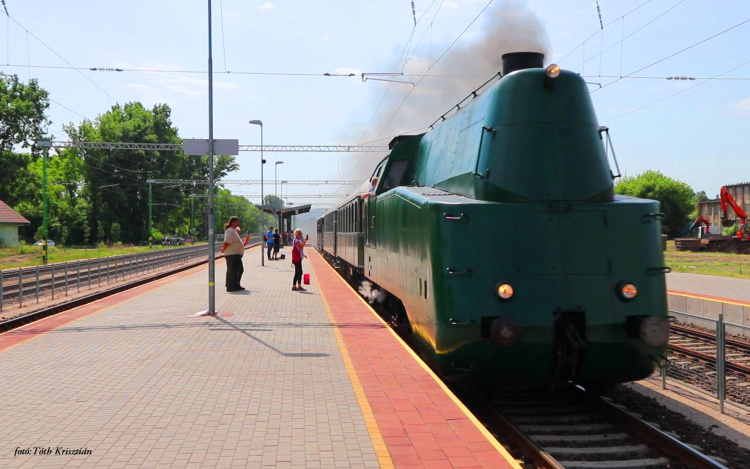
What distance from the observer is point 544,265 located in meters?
6.61

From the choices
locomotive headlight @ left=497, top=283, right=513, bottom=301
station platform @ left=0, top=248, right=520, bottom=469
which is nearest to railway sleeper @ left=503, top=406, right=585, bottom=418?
station platform @ left=0, top=248, right=520, bottom=469

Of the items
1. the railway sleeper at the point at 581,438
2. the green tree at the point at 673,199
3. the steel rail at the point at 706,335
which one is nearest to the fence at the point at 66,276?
the railway sleeper at the point at 581,438

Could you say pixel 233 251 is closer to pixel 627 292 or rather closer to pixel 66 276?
pixel 66 276

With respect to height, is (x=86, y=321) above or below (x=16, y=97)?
below

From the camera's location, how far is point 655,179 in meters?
75.9

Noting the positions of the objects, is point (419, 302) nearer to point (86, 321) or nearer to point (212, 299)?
point (212, 299)

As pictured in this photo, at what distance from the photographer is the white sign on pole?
12.9 metres

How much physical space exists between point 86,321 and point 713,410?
10652 mm

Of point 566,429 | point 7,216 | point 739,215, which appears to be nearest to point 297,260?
point 566,429

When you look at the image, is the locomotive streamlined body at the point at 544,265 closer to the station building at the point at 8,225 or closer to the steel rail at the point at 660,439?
the steel rail at the point at 660,439

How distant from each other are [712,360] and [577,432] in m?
5.48

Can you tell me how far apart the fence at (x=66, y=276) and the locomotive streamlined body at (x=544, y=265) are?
1137 cm

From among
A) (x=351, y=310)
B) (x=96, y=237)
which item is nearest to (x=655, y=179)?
(x=96, y=237)

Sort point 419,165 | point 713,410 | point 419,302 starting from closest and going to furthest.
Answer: point 419,302 < point 713,410 < point 419,165
